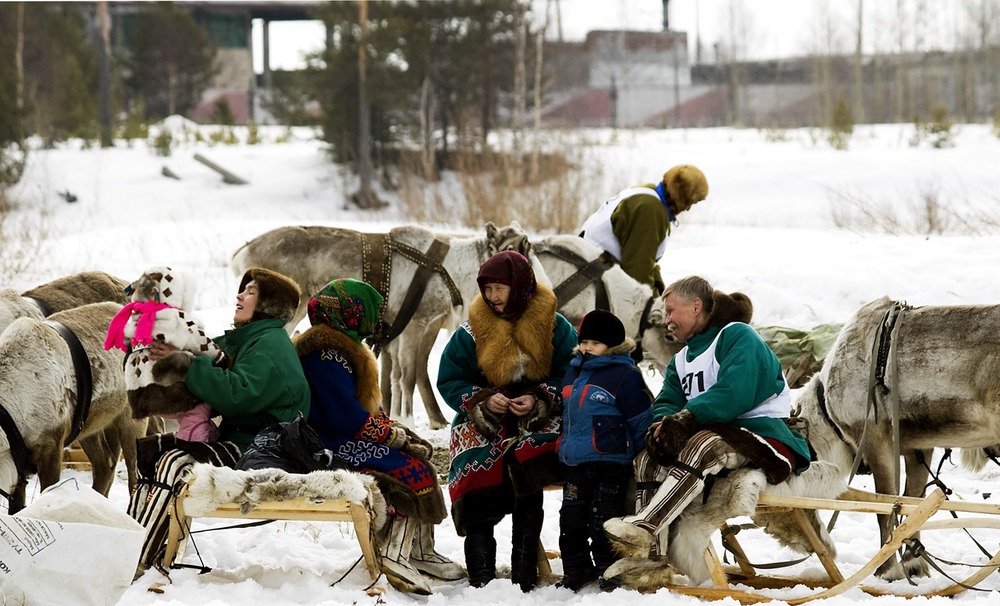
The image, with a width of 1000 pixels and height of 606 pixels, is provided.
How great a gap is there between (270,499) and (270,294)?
0.94 m

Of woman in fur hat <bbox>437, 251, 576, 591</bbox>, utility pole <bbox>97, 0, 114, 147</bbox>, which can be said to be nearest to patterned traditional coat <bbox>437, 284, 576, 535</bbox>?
woman in fur hat <bbox>437, 251, 576, 591</bbox>

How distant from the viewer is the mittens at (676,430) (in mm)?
4387

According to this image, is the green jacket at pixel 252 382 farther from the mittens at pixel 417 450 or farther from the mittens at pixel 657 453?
the mittens at pixel 657 453

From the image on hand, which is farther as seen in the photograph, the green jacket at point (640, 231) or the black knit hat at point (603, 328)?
the green jacket at point (640, 231)

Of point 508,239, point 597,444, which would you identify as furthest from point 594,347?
point 508,239

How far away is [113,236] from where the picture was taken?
15.9m

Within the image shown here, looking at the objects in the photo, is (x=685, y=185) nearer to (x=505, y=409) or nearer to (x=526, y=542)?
(x=505, y=409)

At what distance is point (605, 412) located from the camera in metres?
4.57

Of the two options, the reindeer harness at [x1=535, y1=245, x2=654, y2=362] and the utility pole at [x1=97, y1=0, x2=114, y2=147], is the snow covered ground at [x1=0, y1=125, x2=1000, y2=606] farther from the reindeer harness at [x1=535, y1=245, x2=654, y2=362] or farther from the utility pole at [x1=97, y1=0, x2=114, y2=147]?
the reindeer harness at [x1=535, y1=245, x2=654, y2=362]

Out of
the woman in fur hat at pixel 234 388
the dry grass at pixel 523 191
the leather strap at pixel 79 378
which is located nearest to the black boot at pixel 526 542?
the woman in fur hat at pixel 234 388

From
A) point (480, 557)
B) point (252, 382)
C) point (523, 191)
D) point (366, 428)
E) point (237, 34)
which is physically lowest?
point (480, 557)

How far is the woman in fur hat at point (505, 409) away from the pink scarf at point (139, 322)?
1.31 meters

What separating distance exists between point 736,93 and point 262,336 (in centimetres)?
3746

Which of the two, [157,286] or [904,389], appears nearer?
[157,286]
